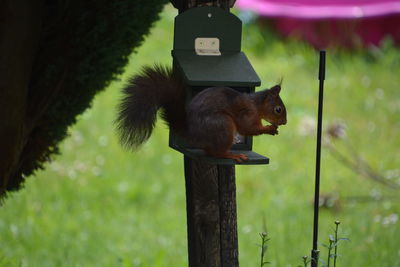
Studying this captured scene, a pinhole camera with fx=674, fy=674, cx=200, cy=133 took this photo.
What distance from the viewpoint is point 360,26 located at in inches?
284

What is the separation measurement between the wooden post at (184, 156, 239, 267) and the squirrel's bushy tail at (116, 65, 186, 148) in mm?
319

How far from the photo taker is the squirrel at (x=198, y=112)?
6.56 feet

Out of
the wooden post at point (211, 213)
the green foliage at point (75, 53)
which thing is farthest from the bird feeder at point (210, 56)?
the green foliage at point (75, 53)

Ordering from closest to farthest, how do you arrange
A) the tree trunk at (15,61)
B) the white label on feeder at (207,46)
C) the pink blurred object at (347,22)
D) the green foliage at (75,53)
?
the white label on feeder at (207,46), the tree trunk at (15,61), the green foliage at (75,53), the pink blurred object at (347,22)

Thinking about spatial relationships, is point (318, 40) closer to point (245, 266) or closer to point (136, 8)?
point (245, 266)

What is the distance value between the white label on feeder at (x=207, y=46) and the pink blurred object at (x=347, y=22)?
506 centimetres

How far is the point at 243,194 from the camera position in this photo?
16.0ft

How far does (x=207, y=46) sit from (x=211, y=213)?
58cm

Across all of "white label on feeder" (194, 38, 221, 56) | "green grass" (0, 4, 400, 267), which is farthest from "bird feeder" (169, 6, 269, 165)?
"green grass" (0, 4, 400, 267)

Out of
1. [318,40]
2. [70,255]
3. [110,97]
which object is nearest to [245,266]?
[70,255]

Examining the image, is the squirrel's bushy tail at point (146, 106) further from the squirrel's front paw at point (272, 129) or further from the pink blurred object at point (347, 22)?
the pink blurred object at point (347, 22)

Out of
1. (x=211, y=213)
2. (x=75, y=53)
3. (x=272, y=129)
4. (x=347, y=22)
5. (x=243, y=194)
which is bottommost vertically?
(x=243, y=194)

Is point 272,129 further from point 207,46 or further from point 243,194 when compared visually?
point 243,194

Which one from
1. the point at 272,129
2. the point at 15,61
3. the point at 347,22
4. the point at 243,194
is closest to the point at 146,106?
the point at 272,129
